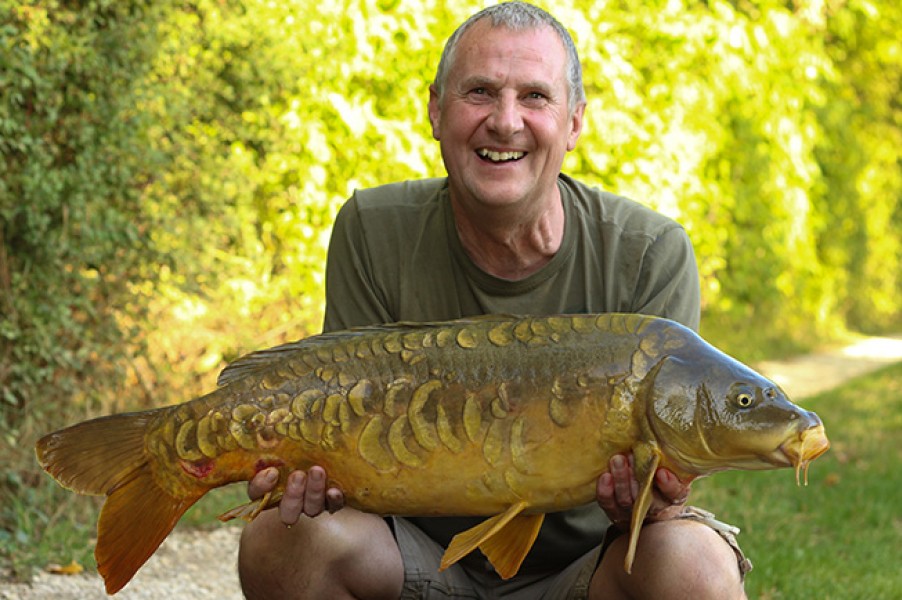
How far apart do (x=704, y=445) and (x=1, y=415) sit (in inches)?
116

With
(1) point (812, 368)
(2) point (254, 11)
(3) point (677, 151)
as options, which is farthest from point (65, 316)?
(1) point (812, 368)

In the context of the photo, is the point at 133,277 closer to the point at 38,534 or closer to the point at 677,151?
the point at 38,534

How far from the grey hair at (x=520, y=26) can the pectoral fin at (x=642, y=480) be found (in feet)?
3.26

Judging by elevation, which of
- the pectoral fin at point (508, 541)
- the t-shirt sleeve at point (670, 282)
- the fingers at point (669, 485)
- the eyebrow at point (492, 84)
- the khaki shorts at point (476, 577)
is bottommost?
the khaki shorts at point (476, 577)

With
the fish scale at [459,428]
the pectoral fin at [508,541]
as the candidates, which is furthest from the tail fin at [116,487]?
the pectoral fin at [508,541]

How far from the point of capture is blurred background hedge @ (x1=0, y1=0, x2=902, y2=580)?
15.3ft

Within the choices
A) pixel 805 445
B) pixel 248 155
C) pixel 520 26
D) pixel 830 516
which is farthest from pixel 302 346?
pixel 830 516

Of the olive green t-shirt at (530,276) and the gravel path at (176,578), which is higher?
the olive green t-shirt at (530,276)

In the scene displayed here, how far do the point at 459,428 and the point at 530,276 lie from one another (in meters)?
0.65

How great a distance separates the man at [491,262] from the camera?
111 inches

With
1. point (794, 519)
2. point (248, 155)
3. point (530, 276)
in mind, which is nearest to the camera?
point (530, 276)

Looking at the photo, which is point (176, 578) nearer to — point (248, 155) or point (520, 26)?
point (248, 155)

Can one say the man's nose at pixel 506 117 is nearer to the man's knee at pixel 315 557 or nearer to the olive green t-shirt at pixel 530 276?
the olive green t-shirt at pixel 530 276

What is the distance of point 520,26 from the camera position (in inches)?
119
